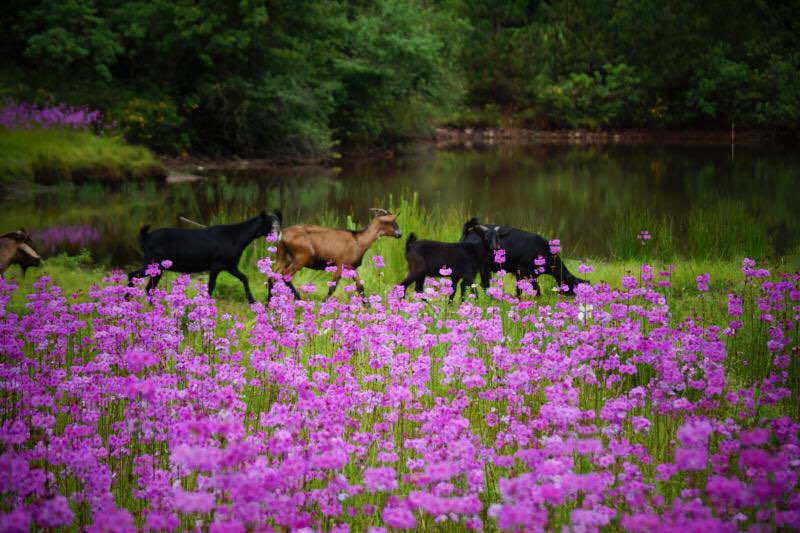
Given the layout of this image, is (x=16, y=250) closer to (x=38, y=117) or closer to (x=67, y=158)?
(x=67, y=158)

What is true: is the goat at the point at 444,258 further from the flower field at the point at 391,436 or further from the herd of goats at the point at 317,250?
the flower field at the point at 391,436

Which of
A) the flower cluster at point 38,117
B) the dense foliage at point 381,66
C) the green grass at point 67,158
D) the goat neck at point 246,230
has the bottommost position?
the goat neck at point 246,230

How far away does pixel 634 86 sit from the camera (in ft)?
163

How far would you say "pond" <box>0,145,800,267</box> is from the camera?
12.9 metres

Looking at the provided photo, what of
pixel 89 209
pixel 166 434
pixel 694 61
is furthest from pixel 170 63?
pixel 694 61

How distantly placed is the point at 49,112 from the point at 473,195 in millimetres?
11522

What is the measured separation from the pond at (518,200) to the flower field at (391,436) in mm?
6726

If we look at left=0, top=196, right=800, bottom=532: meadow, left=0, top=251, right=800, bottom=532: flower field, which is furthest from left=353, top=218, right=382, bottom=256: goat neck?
left=0, top=251, right=800, bottom=532: flower field

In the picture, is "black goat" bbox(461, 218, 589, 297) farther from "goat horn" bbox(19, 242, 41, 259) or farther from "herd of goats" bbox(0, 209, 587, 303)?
"goat horn" bbox(19, 242, 41, 259)

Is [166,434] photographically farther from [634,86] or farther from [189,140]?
[634,86]

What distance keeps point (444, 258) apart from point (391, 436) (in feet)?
12.5

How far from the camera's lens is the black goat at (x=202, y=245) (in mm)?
7480

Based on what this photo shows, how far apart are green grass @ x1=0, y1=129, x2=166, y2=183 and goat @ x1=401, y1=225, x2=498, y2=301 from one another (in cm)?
1386

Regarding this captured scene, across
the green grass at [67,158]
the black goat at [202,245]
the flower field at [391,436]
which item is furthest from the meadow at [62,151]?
the flower field at [391,436]
